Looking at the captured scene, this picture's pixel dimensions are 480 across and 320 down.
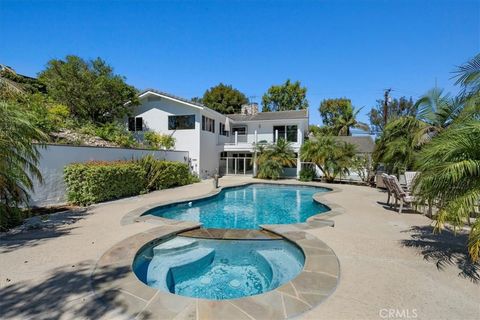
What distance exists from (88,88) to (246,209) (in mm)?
16632

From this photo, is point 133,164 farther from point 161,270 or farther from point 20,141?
point 161,270

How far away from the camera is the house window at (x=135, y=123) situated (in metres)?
21.9

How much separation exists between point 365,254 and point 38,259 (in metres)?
6.71

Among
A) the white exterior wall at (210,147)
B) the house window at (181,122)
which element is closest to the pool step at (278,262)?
the white exterior wall at (210,147)

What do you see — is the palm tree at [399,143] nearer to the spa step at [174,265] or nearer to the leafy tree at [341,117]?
the spa step at [174,265]

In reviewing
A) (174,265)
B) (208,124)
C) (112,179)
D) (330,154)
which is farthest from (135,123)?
(174,265)

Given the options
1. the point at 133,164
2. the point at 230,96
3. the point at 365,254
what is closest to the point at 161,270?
the point at 365,254

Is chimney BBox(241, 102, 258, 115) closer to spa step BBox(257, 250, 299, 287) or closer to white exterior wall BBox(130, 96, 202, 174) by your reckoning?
white exterior wall BBox(130, 96, 202, 174)

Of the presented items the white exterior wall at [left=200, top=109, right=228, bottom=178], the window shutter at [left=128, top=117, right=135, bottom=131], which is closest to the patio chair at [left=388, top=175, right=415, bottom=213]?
the white exterior wall at [left=200, top=109, right=228, bottom=178]

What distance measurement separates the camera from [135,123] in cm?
2202

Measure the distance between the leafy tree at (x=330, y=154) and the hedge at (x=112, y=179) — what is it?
11.0 metres

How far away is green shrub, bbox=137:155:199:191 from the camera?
1383 cm

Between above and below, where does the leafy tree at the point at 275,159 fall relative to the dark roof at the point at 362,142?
below

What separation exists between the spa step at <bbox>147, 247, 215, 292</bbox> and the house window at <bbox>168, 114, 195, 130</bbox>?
617 inches
